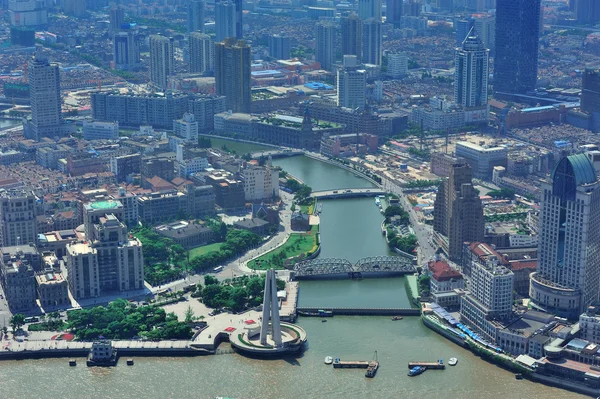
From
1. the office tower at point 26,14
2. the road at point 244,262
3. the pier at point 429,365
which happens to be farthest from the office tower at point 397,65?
the pier at point 429,365

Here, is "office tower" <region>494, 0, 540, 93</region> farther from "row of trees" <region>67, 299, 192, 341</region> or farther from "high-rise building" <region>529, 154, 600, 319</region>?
"row of trees" <region>67, 299, 192, 341</region>

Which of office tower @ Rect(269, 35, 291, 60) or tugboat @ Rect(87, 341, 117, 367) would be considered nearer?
tugboat @ Rect(87, 341, 117, 367)

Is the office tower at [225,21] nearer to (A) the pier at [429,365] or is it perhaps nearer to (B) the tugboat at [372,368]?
(B) the tugboat at [372,368]

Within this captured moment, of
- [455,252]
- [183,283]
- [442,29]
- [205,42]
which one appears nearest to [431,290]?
[455,252]

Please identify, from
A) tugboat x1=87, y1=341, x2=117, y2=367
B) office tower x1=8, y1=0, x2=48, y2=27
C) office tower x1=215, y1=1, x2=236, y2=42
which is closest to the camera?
tugboat x1=87, y1=341, x2=117, y2=367

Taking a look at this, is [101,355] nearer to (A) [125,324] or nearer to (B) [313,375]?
(A) [125,324]

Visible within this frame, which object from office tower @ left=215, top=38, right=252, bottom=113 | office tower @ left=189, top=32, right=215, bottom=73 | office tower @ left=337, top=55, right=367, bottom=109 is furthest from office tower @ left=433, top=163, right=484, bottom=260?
office tower @ left=189, top=32, right=215, bottom=73
